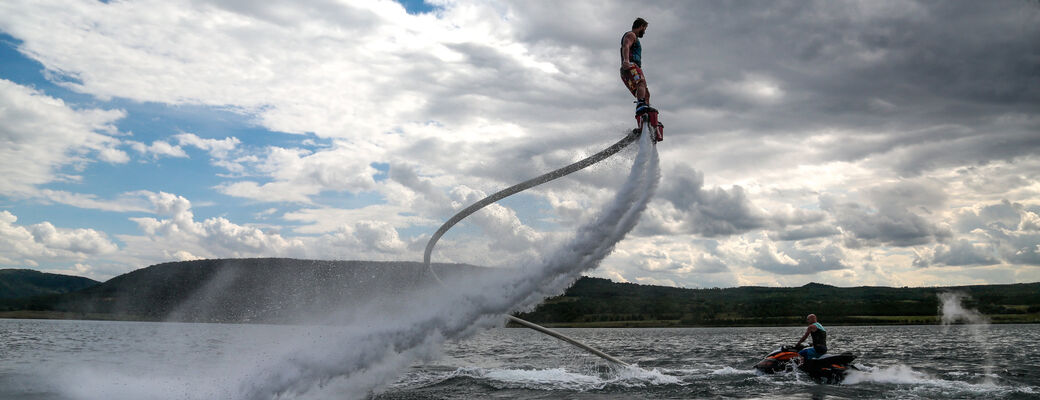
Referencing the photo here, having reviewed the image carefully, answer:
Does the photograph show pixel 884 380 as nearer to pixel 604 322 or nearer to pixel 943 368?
pixel 943 368

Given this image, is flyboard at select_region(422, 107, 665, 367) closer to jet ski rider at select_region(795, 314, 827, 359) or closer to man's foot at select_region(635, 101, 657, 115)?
man's foot at select_region(635, 101, 657, 115)

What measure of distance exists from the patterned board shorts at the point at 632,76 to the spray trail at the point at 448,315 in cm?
295

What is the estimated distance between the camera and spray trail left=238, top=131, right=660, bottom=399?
18.3 meters

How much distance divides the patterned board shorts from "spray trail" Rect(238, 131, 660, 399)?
2.95 meters

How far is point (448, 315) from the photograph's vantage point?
63.0 ft

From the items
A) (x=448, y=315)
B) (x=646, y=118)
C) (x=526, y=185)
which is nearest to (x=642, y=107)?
(x=646, y=118)

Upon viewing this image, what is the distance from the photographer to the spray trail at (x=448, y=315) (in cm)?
1830

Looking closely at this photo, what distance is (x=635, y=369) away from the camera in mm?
36500

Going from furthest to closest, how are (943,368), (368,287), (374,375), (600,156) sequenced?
(943,368) → (368,287) → (374,375) → (600,156)

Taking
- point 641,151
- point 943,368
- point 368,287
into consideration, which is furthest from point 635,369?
point 641,151

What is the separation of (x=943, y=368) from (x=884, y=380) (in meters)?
10.4

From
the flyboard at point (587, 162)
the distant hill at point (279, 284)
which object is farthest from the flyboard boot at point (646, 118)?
the distant hill at point (279, 284)

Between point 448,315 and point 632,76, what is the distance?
8847 mm

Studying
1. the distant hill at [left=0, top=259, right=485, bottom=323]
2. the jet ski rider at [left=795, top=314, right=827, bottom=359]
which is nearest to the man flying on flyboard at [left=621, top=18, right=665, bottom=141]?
the distant hill at [left=0, top=259, right=485, bottom=323]
